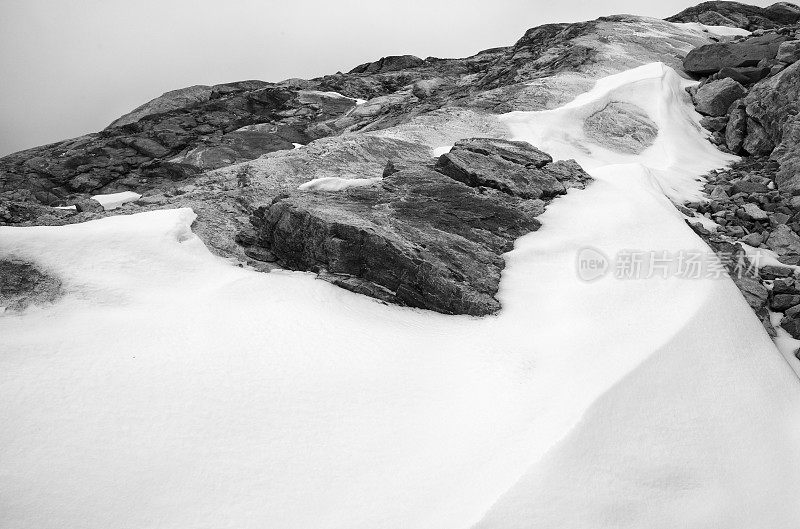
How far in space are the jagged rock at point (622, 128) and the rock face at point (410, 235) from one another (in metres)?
7.35

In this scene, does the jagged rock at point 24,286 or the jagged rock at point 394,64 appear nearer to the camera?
the jagged rock at point 24,286

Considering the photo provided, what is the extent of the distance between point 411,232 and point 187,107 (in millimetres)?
28428

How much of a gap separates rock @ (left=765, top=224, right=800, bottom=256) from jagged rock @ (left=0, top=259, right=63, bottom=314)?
13182mm

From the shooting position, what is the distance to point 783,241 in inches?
384

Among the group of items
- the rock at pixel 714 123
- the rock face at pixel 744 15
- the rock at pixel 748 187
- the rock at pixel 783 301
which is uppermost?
the rock face at pixel 744 15

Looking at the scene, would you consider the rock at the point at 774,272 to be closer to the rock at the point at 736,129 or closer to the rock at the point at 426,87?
the rock at the point at 736,129

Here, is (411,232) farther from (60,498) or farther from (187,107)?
(187,107)

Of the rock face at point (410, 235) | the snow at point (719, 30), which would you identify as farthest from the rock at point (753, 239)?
the snow at point (719, 30)

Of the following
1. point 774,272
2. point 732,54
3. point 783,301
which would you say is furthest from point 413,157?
point 732,54

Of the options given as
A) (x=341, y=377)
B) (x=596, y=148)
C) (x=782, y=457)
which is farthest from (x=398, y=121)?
(x=782, y=457)

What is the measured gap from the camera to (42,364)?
5.41 meters

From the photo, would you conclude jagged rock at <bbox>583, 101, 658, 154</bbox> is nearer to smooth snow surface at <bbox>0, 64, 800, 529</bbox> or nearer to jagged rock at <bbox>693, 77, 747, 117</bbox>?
jagged rock at <bbox>693, 77, 747, 117</bbox>

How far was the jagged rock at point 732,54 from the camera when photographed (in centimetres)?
1858

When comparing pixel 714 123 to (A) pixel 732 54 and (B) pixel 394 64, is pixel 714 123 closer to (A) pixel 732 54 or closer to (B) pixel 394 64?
(A) pixel 732 54
